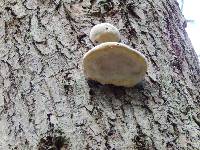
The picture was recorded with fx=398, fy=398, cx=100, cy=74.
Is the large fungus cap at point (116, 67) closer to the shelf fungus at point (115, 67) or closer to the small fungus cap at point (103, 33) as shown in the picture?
the shelf fungus at point (115, 67)

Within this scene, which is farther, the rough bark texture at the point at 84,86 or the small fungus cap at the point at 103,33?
the small fungus cap at the point at 103,33

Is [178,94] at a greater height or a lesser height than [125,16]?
lesser

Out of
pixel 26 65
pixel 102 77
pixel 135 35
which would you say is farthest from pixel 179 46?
pixel 26 65

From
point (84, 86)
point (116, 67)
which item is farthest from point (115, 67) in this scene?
point (84, 86)

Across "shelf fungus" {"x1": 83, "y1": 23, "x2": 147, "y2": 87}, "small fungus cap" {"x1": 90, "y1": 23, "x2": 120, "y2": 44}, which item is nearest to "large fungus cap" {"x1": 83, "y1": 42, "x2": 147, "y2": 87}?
"shelf fungus" {"x1": 83, "y1": 23, "x2": 147, "y2": 87}

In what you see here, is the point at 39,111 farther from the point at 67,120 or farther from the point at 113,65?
the point at 113,65

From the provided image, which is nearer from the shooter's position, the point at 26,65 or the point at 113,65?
the point at 113,65

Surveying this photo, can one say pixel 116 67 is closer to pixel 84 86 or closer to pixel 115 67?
pixel 115 67

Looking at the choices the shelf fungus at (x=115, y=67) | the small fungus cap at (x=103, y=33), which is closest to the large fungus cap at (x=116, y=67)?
the shelf fungus at (x=115, y=67)
